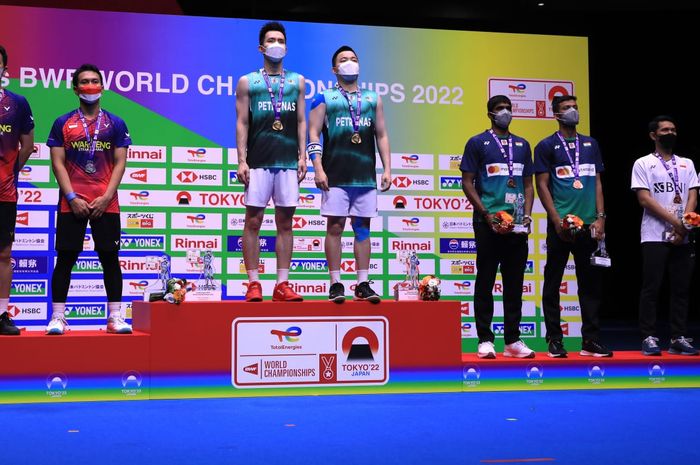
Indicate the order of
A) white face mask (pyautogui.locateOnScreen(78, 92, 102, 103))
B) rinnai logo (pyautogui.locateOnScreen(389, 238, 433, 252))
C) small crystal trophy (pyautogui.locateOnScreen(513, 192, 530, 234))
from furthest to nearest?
rinnai logo (pyautogui.locateOnScreen(389, 238, 433, 252)) < small crystal trophy (pyautogui.locateOnScreen(513, 192, 530, 234)) < white face mask (pyautogui.locateOnScreen(78, 92, 102, 103))

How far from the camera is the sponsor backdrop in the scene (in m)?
6.87

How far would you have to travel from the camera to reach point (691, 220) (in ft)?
17.2

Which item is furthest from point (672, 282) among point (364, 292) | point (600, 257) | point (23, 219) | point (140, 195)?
point (23, 219)

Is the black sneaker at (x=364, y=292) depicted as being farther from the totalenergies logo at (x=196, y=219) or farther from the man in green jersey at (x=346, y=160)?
the totalenergies logo at (x=196, y=219)

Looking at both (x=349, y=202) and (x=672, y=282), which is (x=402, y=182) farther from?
(x=672, y=282)

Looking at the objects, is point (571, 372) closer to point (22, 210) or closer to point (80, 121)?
point (80, 121)

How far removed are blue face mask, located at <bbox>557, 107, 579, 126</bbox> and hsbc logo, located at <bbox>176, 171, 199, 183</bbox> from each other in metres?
3.21

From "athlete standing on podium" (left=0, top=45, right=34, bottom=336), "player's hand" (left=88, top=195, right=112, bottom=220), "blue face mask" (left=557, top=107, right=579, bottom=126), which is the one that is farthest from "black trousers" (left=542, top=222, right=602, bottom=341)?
"athlete standing on podium" (left=0, top=45, right=34, bottom=336)

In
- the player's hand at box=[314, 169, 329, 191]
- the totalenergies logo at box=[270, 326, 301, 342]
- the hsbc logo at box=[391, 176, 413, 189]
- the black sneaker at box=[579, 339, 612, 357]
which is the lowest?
the black sneaker at box=[579, 339, 612, 357]

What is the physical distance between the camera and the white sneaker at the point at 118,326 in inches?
181

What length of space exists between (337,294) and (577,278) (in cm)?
157

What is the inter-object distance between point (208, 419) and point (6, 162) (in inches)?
73.3

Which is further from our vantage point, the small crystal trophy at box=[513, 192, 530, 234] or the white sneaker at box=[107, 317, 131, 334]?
the small crystal trophy at box=[513, 192, 530, 234]

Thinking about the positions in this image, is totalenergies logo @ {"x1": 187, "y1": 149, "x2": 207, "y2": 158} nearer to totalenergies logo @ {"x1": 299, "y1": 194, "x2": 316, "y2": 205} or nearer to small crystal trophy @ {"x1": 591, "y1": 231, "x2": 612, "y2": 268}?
totalenergies logo @ {"x1": 299, "y1": 194, "x2": 316, "y2": 205}
